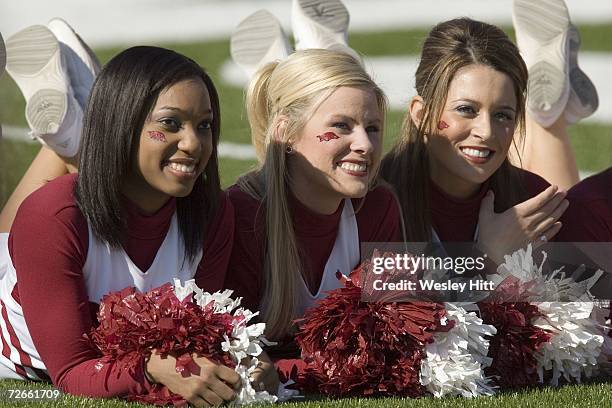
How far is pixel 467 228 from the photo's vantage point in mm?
3947

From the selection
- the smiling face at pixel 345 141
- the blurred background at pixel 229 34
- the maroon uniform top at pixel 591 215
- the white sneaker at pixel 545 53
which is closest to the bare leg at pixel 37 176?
the blurred background at pixel 229 34

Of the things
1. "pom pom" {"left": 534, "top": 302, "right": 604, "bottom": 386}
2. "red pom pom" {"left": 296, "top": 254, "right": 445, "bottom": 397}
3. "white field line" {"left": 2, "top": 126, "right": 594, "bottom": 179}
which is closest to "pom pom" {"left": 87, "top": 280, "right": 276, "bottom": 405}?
"red pom pom" {"left": 296, "top": 254, "right": 445, "bottom": 397}

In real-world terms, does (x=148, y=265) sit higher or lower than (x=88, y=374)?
higher

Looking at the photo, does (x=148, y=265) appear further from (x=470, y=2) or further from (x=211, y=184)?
(x=470, y=2)

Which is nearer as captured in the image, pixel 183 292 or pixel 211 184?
pixel 183 292

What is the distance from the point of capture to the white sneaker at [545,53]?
489cm

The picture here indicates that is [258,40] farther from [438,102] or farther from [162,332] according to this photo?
[162,332]

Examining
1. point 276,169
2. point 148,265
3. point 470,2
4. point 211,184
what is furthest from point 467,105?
point 470,2

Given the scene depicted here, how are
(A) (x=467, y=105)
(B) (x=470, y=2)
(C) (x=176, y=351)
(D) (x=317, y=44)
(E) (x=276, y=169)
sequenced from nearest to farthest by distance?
(C) (x=176, y=351) → (E) (x=276, y=169) → (A) (x=467, y=105) → (D) (x=317, y=44) → (B) (x=470, y=2)

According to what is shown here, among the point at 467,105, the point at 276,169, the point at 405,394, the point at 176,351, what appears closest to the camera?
the point at 176,351

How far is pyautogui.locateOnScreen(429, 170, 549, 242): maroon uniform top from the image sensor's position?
391 cm

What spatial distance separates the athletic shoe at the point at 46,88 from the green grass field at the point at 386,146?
586mm

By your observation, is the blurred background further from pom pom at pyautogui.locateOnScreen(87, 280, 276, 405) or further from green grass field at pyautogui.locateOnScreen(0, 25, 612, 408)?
pom pom at pyautogui.locateOnScreen(87, 280, 276, 405)

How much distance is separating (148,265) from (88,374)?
39 cm
